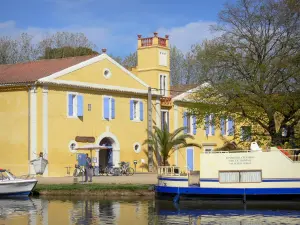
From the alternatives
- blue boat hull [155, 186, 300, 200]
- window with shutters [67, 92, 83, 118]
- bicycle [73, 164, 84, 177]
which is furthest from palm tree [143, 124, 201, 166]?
blue boat hull [155, 186, 300, 200]

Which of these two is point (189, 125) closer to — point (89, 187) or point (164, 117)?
point (164, 117)

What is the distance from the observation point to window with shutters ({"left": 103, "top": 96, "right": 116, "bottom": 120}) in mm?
50219

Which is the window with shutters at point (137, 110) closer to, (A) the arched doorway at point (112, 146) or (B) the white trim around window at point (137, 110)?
(B) the white trim around window at point (137, 110)

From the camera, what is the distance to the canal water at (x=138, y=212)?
26625mm

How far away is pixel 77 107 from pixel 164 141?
322 inches

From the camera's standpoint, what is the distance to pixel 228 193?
3209cm

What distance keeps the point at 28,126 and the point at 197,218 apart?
20.6 metres

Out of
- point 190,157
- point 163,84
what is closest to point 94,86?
point 163,84

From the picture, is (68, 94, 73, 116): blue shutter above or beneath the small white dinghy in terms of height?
above

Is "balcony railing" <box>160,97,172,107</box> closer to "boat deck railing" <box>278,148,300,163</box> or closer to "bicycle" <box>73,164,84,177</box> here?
"bicycle" <box>73,164,84,177</box>

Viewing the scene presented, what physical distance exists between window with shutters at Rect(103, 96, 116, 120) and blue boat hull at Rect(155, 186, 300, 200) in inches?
674

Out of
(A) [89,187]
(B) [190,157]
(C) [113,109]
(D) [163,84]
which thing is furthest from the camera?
(B) [190,157]

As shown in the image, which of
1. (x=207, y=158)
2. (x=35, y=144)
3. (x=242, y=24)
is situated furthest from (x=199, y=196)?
(x=35, y=144)

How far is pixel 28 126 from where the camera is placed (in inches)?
1801
